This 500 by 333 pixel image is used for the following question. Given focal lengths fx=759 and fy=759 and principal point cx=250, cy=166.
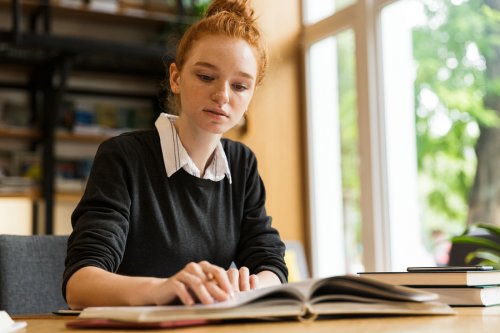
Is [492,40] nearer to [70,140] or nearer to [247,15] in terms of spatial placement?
[247,15]

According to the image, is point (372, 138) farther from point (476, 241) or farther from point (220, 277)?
point (220, 277)

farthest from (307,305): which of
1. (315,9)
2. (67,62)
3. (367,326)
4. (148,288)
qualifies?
(67,62)

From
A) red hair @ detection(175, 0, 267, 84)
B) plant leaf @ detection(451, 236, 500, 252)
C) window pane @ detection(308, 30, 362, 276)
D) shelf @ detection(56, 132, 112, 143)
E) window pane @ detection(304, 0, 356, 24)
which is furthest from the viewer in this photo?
shelf @ detection(56, 132, 112, 143)

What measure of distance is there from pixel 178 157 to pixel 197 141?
0.06m

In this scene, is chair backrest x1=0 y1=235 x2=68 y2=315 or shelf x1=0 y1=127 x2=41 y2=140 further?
shelf x1=0 y1=127 x2=41 y2=140

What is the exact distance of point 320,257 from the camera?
178 inches

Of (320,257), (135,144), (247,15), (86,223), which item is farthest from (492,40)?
(86,223)

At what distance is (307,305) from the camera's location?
89 cm

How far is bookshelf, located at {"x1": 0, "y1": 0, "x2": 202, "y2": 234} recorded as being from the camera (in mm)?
4797

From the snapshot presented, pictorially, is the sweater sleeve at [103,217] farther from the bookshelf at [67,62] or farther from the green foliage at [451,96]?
the bookshelf at [67,62]

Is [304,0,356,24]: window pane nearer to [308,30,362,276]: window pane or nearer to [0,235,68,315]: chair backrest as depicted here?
[308,30,362,276]: window pane

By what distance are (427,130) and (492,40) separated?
2.41 ft

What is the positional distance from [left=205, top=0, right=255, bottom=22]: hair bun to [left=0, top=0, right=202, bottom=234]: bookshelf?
302cm

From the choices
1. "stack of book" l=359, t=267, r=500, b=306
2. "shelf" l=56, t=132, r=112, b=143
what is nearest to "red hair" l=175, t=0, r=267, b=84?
"stack of book" l=359, t=267, r=500, b=306
